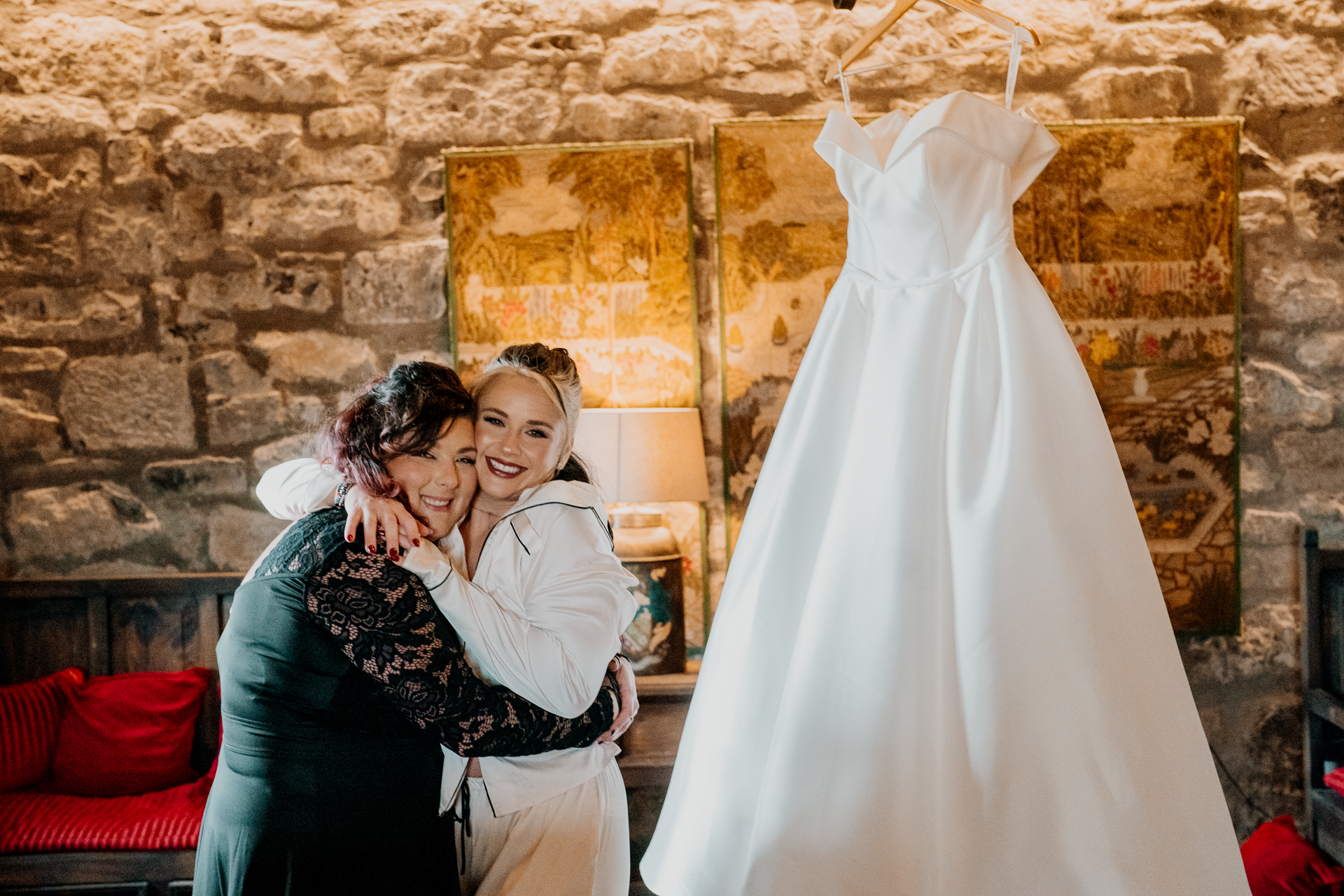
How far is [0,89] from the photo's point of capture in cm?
270

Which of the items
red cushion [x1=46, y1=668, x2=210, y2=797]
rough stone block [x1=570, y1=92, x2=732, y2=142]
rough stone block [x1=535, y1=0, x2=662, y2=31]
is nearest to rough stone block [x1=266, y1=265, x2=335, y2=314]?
rough stone block [x1=570, y1=92, x2=732, y2=142]

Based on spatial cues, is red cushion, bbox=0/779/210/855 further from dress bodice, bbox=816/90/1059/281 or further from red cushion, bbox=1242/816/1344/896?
red cushion, bbox=1242/816/1344/896

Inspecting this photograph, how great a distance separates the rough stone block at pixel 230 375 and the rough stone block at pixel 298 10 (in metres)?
1.07

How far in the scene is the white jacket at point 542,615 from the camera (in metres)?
1.30

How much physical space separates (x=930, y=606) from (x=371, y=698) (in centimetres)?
85

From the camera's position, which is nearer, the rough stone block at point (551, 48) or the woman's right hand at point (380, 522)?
the woman's right hand at point (380, 522)

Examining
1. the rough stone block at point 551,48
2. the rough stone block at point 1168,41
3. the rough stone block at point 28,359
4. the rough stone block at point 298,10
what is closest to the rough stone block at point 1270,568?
the rough stone block at point 1168,41

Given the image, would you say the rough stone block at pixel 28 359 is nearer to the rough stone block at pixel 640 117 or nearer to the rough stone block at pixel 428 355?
the rough stone block at pixel 428 355

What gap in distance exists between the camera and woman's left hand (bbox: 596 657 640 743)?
1.54 meters

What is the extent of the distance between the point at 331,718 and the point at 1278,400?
2823 mm

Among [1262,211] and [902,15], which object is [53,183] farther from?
[1262,211]

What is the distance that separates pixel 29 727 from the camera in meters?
2.38

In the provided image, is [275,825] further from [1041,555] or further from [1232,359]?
[1232,359]

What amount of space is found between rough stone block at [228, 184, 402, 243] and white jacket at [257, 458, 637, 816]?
5.29 ft
